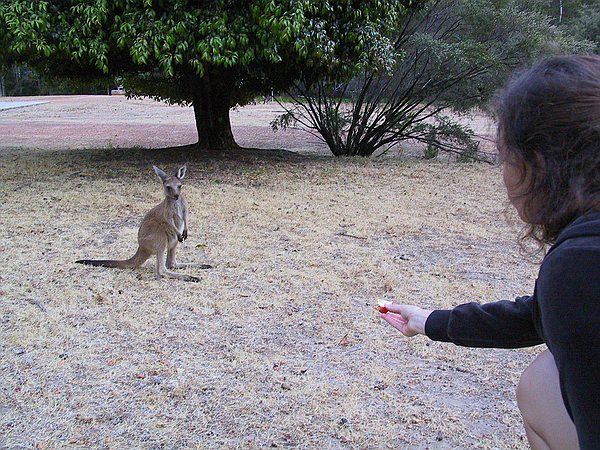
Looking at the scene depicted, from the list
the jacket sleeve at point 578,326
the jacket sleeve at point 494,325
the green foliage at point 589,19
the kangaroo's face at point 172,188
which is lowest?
the kangaroo's face at point 172,188

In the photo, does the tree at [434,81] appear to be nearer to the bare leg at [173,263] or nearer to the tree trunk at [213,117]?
the tree trunk at [213,117]

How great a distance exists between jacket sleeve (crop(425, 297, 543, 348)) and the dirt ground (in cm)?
19

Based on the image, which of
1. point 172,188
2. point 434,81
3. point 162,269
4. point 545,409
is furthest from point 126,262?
point 434,81

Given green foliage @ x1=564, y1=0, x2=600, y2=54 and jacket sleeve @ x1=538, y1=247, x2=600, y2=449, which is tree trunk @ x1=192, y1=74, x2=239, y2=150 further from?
green foliage @ x1=564, y1=0, x2=600, y2=54

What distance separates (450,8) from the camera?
33.6ft

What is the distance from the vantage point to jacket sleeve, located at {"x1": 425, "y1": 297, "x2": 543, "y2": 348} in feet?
4.75

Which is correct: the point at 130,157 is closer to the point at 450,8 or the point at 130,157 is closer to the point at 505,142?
the point at 450,8

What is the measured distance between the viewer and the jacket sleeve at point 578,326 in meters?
0.96

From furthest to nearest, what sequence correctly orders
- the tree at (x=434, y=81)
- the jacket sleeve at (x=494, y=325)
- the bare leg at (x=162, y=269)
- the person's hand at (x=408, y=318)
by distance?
1. the tree at (x=434, y=81)
2. the bare leg at (x=162, y=269)
3. the person's hand at (x=408, y=318)
4. the jacket sleeve at (x=494, y=325)

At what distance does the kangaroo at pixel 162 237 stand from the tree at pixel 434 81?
16.3 ft

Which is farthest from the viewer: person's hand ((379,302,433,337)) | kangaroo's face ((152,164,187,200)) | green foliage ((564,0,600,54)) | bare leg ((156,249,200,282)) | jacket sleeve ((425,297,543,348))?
green foliage ((564,0,600,54))

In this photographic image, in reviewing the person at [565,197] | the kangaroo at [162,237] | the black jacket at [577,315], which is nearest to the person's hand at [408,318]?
the person at [565,197]

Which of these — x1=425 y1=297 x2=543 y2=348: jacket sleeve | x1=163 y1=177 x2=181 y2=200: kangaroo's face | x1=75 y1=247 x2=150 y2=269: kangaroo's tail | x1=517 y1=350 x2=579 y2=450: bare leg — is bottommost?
x1=75 y1=247 x2=150 y2=269: kangaroo's tail

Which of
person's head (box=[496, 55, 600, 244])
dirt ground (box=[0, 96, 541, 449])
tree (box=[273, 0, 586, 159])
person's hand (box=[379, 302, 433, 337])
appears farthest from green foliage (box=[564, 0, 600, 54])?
person's head (box=[496, 55, 600, 244])
